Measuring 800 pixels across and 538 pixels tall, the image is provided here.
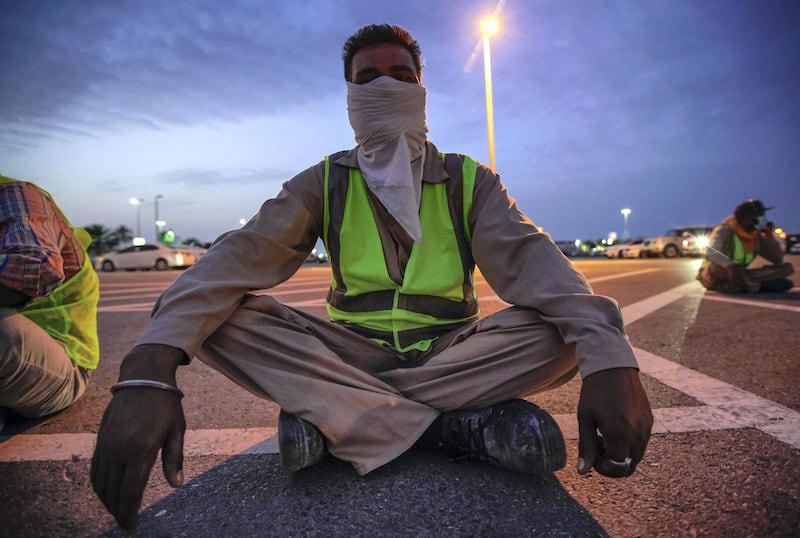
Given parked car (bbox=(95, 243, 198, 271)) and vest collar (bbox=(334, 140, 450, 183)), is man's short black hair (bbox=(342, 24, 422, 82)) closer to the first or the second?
vest collar (bbox=(334, 140, 450, 183))

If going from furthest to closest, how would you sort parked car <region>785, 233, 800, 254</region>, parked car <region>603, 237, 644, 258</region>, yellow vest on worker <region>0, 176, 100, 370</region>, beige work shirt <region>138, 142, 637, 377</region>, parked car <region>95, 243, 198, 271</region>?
parked car <region>603, 237, 644, 258</region> < parked car <region>785, 233, 800, 254</region> < parked car <region>95, 243, 198, 271</region> < yellow vest on worker <region>0, 176, 100, 370</region> < beige work shirt <region>138, 142, 637, 377</region>

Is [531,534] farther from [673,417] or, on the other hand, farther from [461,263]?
[673,417]

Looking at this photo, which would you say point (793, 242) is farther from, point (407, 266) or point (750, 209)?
point (407, 266)

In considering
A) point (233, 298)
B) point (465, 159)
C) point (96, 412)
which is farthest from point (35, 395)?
point (465, 159)

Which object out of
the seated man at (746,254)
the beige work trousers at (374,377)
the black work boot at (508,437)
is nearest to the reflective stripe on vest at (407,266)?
the beige work trousers at (374,377)

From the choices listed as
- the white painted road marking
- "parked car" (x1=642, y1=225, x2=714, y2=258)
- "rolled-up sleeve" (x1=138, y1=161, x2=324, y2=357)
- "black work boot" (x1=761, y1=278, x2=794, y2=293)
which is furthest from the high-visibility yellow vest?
"parked car" (x1=642, y1=225, x2=714, y2=258)

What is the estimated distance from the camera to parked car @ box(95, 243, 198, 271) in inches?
966

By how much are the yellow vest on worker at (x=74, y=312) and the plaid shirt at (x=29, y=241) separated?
11 centimetres

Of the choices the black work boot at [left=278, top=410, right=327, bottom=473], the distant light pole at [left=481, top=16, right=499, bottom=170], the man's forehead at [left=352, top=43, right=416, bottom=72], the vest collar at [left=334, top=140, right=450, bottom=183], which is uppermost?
the distant light pole at [left=481, top=16, right=499, bottom=170]

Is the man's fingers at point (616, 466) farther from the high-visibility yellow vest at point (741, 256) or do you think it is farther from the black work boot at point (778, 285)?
the black work boot at point (778, 285)

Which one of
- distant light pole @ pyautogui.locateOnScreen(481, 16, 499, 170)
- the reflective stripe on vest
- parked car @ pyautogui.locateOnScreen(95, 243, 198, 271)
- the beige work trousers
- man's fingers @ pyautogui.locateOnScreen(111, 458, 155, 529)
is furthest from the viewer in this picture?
parked car @ pyautogui.locateOnScreen(95, 243, 198, 271)

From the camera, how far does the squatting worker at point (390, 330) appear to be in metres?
1.33

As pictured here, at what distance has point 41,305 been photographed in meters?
2.31

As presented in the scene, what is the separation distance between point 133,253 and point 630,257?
2837cm
